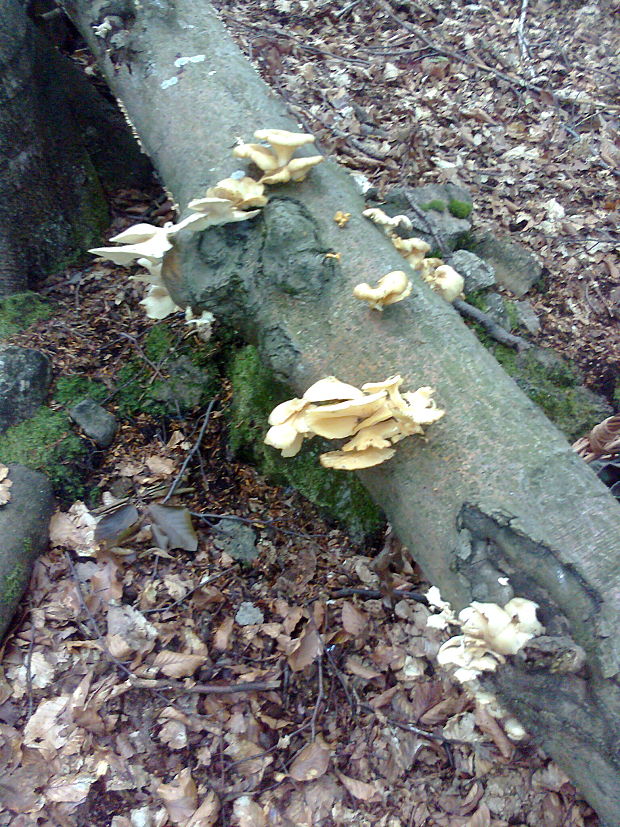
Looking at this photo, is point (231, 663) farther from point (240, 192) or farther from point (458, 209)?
point (458, 209)

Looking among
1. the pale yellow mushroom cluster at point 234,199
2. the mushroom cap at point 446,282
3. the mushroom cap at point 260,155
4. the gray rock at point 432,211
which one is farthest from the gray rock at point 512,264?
the mushroom cap at point 260,155

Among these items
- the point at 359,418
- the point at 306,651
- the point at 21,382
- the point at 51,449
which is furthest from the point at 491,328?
the point at 21,382

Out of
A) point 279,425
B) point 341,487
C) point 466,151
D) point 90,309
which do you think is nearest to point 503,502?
point 279,425

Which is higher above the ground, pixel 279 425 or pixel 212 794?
pixel 279 425

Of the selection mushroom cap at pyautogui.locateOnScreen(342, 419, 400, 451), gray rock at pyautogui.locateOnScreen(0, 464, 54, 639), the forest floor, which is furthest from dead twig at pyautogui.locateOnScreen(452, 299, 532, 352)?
gray rock at pyautogui.locateOnScreen(0, 464, 54, 639)

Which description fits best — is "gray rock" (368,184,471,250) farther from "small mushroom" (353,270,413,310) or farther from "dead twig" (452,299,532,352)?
"small mushroom" (353,270,413,310)

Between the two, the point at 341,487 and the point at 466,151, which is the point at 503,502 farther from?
the point at 466,151
